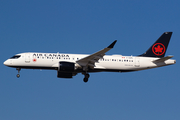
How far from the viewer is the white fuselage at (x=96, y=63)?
4738 centimetres

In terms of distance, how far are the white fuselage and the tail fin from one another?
1358mm

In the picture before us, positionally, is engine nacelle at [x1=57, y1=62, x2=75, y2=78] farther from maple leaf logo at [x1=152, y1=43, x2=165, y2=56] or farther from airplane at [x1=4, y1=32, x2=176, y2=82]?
maple leaf logo at [x1=152, y1=43, x2=165, y2=56]

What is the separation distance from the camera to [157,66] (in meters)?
51.2

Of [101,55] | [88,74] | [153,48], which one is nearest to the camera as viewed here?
[101,55]

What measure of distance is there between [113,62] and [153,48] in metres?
8.20

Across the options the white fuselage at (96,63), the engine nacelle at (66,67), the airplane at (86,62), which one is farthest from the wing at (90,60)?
the engine nacelle at (66,67)

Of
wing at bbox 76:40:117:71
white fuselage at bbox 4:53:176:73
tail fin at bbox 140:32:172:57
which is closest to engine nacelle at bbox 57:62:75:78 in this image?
white fuselage at bbox 4:53:176:73

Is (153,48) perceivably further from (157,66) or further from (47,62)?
(47,62)

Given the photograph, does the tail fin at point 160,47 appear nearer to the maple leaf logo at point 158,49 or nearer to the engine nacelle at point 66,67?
the maple leaf logo at point 158,49

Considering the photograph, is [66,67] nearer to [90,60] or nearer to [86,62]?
[86,62]

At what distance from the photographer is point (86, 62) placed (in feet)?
156

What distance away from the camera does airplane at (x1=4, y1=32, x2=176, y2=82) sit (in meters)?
47.0

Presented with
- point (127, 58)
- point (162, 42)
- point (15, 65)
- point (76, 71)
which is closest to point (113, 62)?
point (127, 58)

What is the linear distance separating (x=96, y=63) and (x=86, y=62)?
2236 mm
